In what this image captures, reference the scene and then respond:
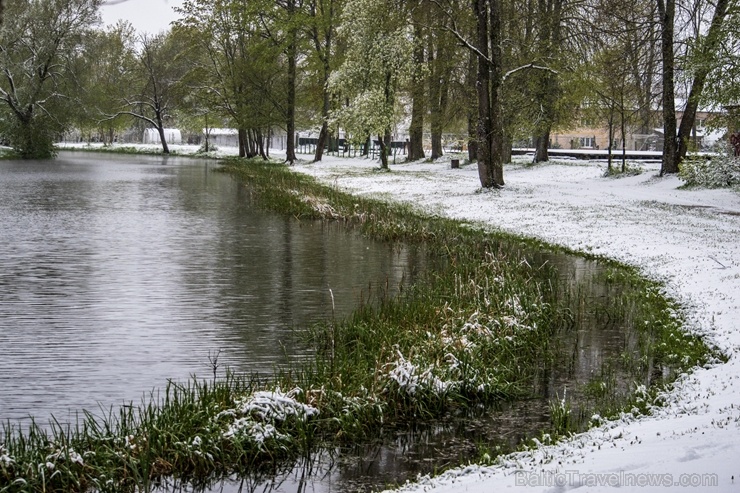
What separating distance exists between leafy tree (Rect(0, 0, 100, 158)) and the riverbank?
34048 mm

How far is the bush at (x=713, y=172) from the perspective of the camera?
26.3 m

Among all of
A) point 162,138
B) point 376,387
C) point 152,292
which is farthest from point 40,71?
point 376,387

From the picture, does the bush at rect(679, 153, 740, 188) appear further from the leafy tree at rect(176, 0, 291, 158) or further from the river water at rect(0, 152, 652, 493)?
the leafy tree at rect(176, 0, 291, 158)

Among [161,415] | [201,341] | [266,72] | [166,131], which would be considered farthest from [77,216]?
[166,131]

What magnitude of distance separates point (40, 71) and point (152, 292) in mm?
54344

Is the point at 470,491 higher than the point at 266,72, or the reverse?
the point at 266,72

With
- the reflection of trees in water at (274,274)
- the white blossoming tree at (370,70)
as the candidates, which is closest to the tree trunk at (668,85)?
the white blossoming tree at (370,70)

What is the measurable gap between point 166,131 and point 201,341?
13236 centimetres

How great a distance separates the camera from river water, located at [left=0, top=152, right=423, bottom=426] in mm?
8102

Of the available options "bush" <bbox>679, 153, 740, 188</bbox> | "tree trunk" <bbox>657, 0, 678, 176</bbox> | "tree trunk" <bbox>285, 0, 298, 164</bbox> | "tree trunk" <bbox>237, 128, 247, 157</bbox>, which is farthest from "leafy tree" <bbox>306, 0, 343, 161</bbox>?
"bush" <bbox>679, 153, 740, 188</bbox>

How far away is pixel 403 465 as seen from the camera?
614cm

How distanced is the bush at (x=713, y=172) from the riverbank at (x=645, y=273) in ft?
1.67

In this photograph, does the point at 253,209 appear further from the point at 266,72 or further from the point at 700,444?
the point at 266,72

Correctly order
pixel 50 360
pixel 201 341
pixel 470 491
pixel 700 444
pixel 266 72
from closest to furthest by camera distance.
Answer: pixel 470 491 < pixel 700 444 < pixel 50 360 < pixel 201 341 < pixel 266 72
